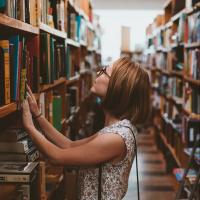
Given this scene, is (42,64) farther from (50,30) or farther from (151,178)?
(151,178)

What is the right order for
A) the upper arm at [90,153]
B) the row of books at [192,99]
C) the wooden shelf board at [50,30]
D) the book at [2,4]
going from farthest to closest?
the row of books at [192,99]
the wooden shelf board at [50,30]
the upper arm at [90,153]
the book at [2,4]

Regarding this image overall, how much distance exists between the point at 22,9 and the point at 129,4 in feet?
29.2

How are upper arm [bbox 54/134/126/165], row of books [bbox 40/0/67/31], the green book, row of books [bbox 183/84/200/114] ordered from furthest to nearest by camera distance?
1. row of books [bbox 183/84/200/114]
2. the green book
3. row of books [bbox 40/0/67/31]
4. upper arm [bbox 54/134/126/165]

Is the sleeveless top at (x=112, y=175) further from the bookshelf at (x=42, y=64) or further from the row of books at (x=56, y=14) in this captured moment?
the row of books at (x=56, y=14)

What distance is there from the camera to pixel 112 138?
158 cm

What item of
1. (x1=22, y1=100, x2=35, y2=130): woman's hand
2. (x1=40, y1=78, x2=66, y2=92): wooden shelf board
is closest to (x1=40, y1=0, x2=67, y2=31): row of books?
(x1=40, y1=78, x2=66, y2=92): wooden shelf board

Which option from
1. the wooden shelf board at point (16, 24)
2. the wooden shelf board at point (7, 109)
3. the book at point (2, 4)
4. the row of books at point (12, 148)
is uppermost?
the book at point (2, 4)

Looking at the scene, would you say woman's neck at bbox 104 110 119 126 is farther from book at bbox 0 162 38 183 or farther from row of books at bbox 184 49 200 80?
→ row of books at bbox 184 49 200 80

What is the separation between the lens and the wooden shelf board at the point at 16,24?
1.45 m

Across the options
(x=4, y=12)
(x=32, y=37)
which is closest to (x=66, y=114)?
(x=32, y=37)

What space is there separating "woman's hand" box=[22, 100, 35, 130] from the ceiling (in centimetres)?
858

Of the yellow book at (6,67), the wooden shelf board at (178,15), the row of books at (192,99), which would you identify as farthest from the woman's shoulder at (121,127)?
the wooden shelf board at (178,15)

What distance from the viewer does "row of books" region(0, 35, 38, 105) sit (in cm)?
151

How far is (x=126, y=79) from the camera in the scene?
1670 millimetres
